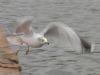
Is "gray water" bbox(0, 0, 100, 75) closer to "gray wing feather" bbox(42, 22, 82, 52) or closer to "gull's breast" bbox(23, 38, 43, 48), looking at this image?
"gull's breast" bbox(23, 38, 43, 48)

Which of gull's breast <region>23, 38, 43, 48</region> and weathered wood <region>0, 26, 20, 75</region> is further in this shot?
gull's breast <region>23, 38, 43, 48</region>

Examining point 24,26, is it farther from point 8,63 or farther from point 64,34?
point 8,63

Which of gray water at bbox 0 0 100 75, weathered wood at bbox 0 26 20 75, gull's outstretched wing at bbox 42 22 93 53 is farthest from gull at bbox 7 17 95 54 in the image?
weathered wood at bbox 0 26 20 75

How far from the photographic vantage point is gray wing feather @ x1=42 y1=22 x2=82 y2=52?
7878 millimetres

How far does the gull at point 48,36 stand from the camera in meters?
7.90

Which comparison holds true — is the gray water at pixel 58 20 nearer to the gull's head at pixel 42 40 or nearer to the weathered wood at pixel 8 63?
the gull's head at pixel 42 40

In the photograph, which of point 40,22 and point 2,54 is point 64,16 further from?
point 2,54

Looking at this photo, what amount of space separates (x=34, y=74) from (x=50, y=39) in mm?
733

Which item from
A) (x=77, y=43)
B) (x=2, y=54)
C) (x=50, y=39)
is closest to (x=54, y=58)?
(x=50, y=39)

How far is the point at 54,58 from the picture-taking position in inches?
398

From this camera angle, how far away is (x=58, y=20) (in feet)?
43.0

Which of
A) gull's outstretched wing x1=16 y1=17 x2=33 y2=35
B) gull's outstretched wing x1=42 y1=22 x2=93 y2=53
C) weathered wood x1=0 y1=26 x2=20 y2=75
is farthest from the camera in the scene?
gull's outstretched wing x1=16 y1=17 x2=33 y2=35

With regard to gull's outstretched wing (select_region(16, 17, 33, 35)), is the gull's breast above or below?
below

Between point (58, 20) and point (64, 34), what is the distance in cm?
468
